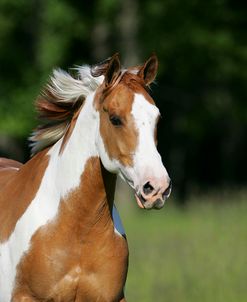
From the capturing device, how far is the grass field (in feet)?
31.3

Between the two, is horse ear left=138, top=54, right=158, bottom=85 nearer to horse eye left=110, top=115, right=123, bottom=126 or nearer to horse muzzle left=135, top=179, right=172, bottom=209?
horse eye left=110, top=115, right=123, bottom=126

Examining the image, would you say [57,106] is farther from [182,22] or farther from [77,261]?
[182,22]

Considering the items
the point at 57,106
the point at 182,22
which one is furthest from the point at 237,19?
the point at 57,106

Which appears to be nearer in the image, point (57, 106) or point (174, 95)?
point (57, 106)

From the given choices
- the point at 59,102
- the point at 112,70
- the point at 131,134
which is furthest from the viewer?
the point at 59,102

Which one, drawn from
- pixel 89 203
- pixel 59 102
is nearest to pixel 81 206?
pixel 89 203

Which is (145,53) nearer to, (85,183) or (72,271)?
(85,183)

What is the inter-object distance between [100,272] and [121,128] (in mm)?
953

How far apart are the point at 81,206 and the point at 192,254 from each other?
727cm

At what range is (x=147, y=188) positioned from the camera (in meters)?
5.01

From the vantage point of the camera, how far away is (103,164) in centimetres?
550

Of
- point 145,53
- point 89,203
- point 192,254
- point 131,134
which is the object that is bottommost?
point 145,53

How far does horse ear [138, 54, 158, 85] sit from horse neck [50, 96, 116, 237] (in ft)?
1.21

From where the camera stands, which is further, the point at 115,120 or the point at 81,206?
the point at 81,206
